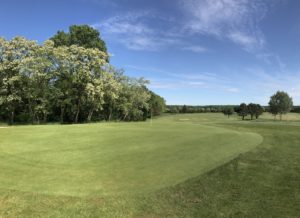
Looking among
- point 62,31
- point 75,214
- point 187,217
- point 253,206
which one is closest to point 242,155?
point 253,206

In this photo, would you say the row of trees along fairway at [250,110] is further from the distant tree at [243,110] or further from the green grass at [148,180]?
the green grass at [148,180]

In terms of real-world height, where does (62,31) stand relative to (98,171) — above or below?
above

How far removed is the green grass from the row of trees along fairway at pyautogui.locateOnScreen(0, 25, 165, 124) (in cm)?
2833

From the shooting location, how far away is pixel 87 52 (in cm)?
4594

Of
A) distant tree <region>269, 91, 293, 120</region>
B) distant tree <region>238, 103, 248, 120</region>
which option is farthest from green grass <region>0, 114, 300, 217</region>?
distant tree <region>269, 91, 293, 120</region>

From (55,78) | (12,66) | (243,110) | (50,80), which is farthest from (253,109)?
(12,66)

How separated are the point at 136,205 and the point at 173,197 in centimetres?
124

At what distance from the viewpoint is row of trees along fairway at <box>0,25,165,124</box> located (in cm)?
4181

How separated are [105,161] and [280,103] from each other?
8755cm

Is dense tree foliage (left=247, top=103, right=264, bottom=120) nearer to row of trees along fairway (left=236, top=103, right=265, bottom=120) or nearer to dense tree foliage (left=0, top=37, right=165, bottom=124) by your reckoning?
row of trees along fairway (left=236, top=103, right=265, bottom=120)

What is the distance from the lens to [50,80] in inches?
1834

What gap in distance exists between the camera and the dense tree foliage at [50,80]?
4175 cm

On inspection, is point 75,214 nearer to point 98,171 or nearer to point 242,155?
point 98,171

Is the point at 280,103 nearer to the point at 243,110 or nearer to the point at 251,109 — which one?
the point at 251,109
